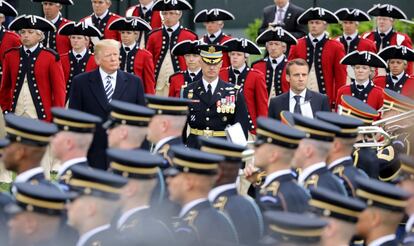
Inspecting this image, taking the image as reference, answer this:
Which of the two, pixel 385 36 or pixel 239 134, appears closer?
pixel 239 134

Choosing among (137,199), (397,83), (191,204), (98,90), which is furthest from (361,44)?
(137,199)

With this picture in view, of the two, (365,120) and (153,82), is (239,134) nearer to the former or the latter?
(365,120)

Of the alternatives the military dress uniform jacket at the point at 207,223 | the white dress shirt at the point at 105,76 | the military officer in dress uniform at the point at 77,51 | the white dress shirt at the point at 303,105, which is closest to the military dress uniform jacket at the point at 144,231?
the military dress uniform jacket at the point at 207,223

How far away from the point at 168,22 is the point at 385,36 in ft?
8.40

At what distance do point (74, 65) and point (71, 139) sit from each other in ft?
23.3

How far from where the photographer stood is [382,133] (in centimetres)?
1247

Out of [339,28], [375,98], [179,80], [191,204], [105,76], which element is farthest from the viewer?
[339,28]

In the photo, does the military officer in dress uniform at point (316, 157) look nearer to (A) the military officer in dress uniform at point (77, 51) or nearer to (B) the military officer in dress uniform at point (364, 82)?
(B) the military officer in dress uniform at point (364, 82)

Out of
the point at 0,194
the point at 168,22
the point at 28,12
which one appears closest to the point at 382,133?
the point at 0,194

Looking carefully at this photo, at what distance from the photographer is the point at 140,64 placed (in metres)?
16.8

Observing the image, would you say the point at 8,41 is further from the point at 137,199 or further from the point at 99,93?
the point at 137,199

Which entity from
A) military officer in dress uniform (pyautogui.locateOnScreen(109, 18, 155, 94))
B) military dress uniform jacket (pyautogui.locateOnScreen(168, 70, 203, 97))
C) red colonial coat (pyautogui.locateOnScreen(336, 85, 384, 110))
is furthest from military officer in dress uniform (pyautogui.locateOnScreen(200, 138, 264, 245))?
military officer in dress uniform (pyautogui.locateOnScreen(109, 18, 155, 94))

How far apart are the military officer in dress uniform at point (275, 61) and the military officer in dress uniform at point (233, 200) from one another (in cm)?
682

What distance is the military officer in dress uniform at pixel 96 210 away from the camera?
8.55m
